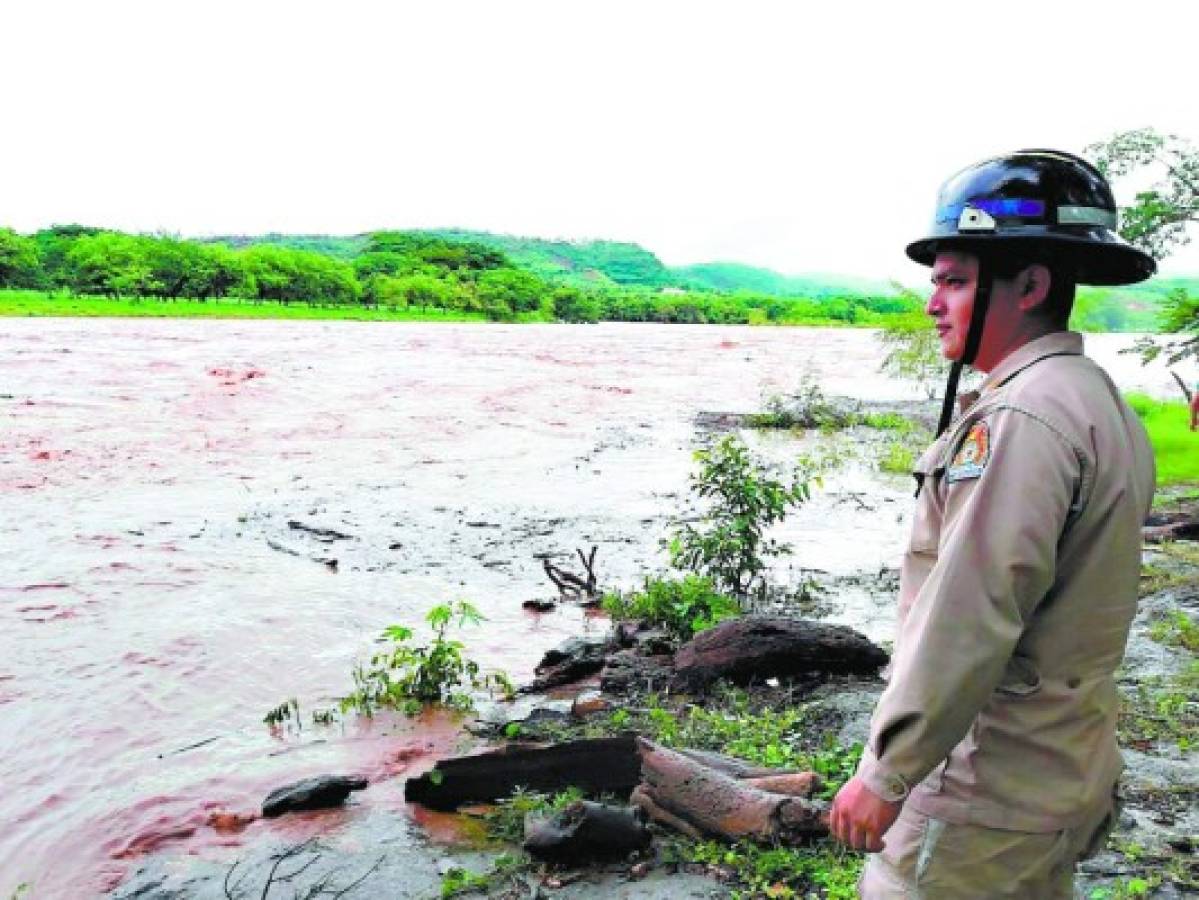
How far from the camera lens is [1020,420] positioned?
2.05 m

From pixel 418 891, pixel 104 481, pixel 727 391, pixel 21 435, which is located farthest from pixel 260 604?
pixel 727 391

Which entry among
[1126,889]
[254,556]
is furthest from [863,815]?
[254,556]

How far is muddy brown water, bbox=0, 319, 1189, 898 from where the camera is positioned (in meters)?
6.87

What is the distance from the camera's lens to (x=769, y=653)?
24.5 ft

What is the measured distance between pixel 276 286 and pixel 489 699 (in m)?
90.0

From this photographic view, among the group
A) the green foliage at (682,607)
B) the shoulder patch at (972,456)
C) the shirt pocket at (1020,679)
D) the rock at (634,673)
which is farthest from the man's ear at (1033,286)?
the green foliage at (682,607)

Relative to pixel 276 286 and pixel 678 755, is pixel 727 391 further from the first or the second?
pixel 276 286

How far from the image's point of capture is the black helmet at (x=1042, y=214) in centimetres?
224

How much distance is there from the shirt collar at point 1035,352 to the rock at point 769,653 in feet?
17.9

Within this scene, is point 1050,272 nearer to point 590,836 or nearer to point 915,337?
point 590,836

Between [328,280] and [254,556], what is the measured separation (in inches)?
3429

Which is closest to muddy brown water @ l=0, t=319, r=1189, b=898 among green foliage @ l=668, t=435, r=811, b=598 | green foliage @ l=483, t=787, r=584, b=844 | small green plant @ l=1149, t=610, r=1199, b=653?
green foliage @ l=483, t=787, r=584, b=844

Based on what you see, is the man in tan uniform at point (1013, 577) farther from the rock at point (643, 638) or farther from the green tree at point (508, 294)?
A: the green tree at point (508, 294)

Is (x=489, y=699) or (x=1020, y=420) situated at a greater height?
(x=1020, y=420)
